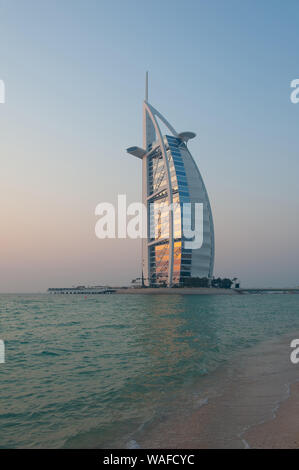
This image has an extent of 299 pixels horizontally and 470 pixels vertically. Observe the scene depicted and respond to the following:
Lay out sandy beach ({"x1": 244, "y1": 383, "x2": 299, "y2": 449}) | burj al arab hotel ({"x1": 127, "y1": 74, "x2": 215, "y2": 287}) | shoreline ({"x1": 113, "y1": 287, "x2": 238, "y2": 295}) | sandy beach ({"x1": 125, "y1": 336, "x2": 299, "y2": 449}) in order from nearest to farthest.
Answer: sandy beach ({"x1": 244, "y1": 383, "x2": 299, "y2": 449})
sandy beach ({"x1": 125, "y1": 336, "x2": 299, "y2": 449})
shoreline ({"x1": 113, "y1": 287, "x2": 238, "y2": 295})
burj al arab hotel ({"x1": 127, "y1": 74, "x2": 215, "y2": 287})

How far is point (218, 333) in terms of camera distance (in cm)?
2884

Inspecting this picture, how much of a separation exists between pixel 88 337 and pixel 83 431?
1866cm

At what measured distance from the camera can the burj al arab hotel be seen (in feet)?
516

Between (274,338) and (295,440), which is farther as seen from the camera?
(274,338)

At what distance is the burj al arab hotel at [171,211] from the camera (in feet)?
516

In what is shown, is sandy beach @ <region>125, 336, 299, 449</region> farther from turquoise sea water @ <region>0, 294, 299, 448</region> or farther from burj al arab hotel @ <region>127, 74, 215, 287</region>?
burj al arab hotel @ <region>127, 74, 215, 287</region>

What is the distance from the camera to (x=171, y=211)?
155375 millimetres

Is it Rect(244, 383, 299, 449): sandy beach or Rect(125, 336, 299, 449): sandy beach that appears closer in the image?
Rect(244, 383, 299, 449): sandy beach
